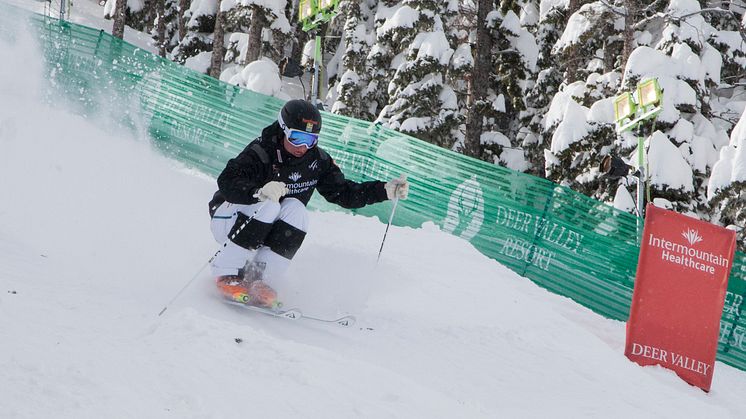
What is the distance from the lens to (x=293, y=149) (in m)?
5.39

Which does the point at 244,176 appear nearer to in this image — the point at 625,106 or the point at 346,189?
the point at 346,189

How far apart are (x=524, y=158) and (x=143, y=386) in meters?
17.0

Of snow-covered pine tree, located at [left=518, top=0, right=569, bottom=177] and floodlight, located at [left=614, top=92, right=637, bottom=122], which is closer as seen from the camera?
floodlight, located at [left=614, top=92, right=637, bottom=122]

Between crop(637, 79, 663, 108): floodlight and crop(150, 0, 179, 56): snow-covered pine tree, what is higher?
crop(150, 0, 179, 56): snow-covered pine tree

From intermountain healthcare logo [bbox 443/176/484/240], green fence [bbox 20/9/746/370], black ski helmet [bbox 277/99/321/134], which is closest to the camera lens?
black ski helmet [bbox 277/99/321/134]

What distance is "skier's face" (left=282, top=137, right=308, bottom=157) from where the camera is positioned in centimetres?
538

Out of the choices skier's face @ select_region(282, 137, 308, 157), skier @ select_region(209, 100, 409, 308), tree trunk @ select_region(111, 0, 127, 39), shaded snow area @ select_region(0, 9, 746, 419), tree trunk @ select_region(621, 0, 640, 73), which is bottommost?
shaded snow area @ select_region(0, 9, 746, 419)

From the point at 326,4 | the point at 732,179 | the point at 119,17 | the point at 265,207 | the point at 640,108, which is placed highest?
the point at 119,17

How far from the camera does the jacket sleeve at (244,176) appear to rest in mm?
4992

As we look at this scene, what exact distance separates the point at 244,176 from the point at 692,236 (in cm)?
413

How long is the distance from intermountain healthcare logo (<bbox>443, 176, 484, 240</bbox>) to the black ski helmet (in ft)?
15.0

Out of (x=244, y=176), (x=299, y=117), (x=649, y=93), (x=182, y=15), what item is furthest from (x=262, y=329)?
(x=182, y=15)

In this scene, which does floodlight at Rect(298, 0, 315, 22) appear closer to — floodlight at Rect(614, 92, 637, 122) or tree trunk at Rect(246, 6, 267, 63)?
floodlight at Rect(614, 92, 637, 122)

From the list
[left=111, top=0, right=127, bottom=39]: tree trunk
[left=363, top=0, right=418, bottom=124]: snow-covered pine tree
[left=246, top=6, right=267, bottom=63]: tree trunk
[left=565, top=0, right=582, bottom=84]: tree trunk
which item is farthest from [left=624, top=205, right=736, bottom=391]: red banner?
[left=111, top=0, right=127, bottom=39]: tree trunk
